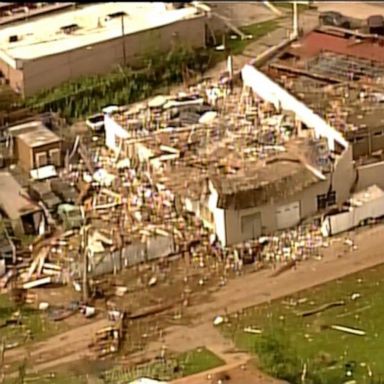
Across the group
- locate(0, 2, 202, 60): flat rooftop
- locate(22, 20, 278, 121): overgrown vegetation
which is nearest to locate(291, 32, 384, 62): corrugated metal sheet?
locate(22, 20, 278, 121): overgrown vegetation

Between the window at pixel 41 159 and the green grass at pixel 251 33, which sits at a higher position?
the green grass at pixel 251 33

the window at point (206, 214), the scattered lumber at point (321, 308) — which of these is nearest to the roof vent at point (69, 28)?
the window at point (206, 214)

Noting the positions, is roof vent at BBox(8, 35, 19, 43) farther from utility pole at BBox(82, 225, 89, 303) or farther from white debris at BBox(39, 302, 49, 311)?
white debris at BBox(39, 302, 49, 311)

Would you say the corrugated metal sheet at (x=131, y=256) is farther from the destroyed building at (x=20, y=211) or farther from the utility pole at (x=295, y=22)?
the utility pole at (x=295, y=22)

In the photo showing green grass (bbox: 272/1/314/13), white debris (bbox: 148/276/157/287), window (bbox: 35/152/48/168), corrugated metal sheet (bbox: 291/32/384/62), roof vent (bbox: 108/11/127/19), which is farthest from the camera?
green grass (bbox: 272/1/314/13)

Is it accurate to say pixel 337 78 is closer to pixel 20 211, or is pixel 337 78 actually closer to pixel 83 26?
pixel 83 26

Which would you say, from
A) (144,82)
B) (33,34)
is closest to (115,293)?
(144,82)
